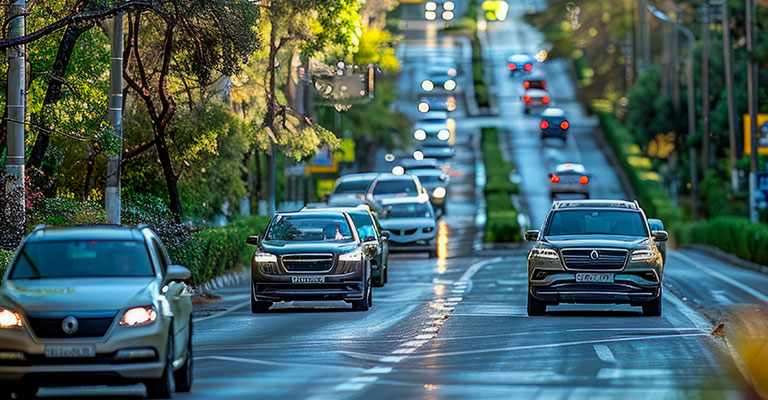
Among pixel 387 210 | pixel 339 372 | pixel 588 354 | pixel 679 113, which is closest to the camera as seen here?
pixel 339 372

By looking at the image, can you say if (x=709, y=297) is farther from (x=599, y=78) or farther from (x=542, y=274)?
(x=599, y=78)

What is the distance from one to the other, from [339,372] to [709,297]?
625 inches

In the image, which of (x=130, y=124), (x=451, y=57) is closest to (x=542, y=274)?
(x=130, y=124)

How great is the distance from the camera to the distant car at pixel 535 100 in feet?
363

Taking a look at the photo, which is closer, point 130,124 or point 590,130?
point 130,124

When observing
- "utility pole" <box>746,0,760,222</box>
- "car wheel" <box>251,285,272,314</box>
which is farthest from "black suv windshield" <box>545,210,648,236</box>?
"utility pole" <box>746,0,760,222</box>

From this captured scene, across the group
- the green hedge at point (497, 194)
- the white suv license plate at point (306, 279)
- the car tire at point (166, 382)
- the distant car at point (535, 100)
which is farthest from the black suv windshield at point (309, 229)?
the distant car at point (535, 100)

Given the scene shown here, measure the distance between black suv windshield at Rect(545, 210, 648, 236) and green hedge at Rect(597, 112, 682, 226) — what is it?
40.5m

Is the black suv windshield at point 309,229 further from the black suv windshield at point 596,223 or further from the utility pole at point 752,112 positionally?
the utility pole at point 752,112

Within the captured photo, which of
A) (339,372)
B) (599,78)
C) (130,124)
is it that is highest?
(599,78)

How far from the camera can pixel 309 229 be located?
27281 millimetres

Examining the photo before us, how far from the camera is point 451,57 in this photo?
138 m

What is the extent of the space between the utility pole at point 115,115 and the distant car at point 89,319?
12424 mm

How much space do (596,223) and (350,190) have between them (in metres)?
21.9
